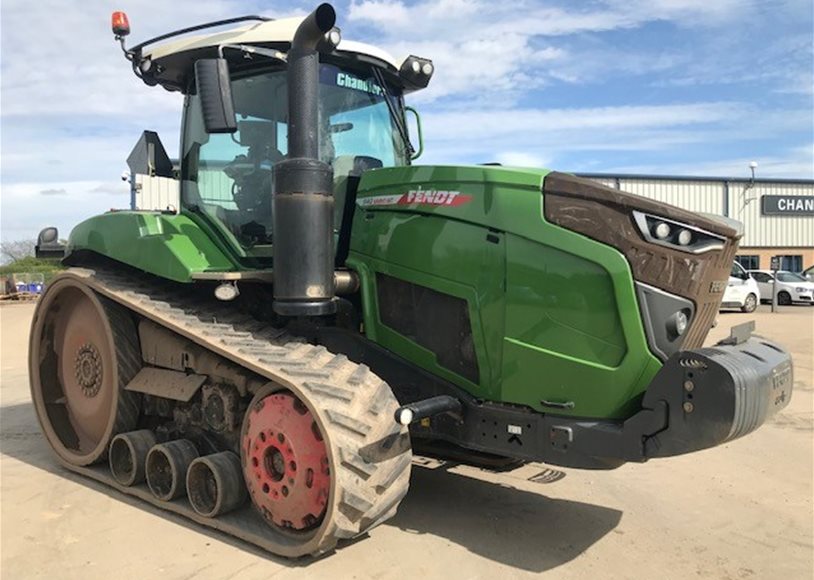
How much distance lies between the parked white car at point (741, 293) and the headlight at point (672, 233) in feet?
64.7

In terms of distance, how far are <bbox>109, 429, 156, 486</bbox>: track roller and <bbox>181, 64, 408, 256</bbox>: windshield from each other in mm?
1565

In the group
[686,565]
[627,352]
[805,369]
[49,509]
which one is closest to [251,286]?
[49,509]

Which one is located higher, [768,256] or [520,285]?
[520,285]

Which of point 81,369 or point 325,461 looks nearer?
point 325,461

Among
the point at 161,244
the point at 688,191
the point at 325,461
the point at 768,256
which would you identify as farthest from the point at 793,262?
the point at 325,461

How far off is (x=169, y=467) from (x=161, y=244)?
1.49 m

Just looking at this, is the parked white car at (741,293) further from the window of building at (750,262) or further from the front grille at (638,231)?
the front grille at (638,231)

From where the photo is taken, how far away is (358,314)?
184 inches

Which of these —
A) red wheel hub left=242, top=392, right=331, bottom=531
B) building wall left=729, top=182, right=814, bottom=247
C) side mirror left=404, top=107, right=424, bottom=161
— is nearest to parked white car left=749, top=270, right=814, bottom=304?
building wall left=729, top=182, right=814, bottom=247

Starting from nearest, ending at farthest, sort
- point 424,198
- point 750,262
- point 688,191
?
point 424,198
point 688,191
point 750,262

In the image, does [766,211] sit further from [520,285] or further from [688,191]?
[520,285]

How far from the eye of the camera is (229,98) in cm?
389

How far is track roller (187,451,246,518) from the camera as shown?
14.2 ft

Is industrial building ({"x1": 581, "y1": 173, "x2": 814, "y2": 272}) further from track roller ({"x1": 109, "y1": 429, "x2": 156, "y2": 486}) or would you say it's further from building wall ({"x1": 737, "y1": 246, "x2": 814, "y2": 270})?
track roller ({"x1": 109, "y1": 429, "x2": 156, "y2": 486})
